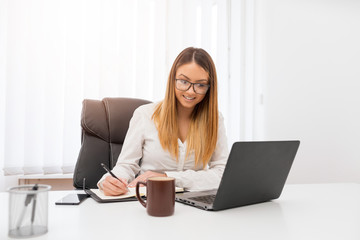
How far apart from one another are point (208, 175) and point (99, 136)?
22.4 inches

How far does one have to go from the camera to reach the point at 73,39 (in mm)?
2150

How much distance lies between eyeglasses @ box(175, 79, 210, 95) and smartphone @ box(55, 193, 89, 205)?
61 centimetres

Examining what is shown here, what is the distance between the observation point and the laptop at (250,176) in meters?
0.79

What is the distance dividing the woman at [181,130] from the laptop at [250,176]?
0.41 meters

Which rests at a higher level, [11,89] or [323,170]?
[11,89]

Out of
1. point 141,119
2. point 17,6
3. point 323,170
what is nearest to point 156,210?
point 141,119

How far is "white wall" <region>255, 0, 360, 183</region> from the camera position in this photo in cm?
257

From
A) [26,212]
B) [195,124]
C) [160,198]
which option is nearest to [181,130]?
[195,124]

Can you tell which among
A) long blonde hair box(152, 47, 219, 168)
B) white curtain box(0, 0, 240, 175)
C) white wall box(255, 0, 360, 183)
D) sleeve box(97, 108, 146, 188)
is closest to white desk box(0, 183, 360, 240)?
sleeve box(97, 108, 146, 188)

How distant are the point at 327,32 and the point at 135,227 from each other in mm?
2637

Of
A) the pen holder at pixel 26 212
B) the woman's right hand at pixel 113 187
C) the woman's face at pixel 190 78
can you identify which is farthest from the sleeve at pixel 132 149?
the pen holder at pixel 26 212

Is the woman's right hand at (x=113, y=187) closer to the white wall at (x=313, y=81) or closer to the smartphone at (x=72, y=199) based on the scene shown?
the smartphone at (x=72, y=199)

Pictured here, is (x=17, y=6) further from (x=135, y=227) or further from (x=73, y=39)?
(x=135, y=227)

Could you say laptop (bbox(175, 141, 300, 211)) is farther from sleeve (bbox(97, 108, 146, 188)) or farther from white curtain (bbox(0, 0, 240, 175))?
white curtain (bbox(0, 0, 240, 175))
